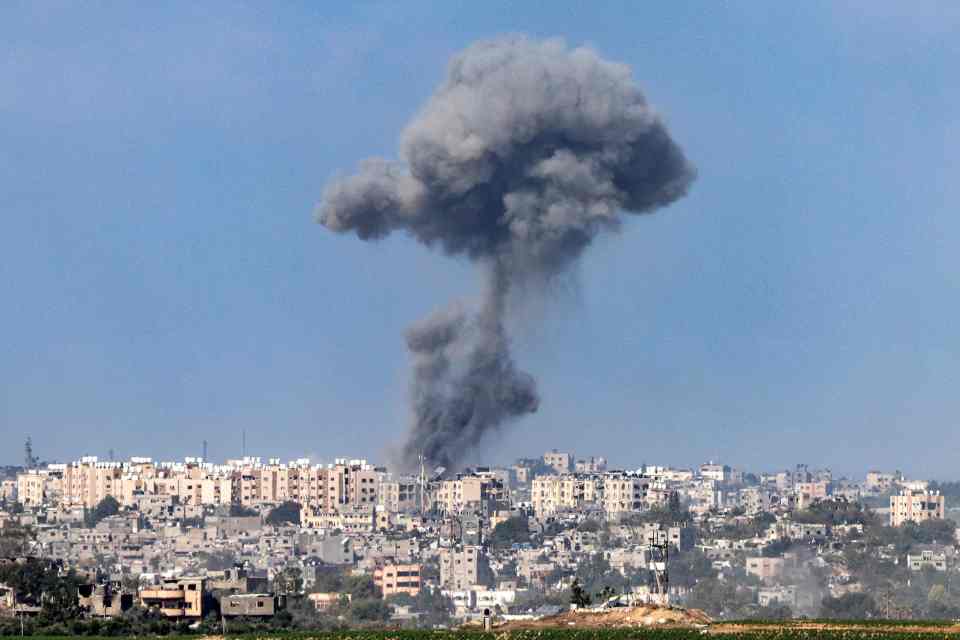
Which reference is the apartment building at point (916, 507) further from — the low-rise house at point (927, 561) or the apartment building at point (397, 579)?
the apartment building at point (397, 579)

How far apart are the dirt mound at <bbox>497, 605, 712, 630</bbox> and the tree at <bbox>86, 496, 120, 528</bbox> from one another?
97.6 metres

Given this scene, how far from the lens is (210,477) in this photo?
171375mm

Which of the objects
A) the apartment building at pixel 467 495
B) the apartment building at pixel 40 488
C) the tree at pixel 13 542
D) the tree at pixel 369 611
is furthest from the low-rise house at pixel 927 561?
the apartment building at pixel 40 488

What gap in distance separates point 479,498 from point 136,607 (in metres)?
81.6

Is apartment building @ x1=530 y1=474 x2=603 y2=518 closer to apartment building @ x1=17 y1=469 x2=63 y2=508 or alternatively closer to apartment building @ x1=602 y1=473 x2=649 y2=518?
apartment building @ x1=602 y1=473 x2=649 y2=518

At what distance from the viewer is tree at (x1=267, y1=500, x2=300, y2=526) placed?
154m

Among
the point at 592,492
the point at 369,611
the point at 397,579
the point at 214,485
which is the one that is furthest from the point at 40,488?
the point at 369,611

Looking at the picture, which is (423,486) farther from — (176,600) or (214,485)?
(176,600)

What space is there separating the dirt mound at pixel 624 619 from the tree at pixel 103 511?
97551 mm

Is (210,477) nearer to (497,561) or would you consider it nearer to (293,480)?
(293,480)

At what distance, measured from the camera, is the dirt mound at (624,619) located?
5484cm

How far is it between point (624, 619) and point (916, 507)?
326 feet

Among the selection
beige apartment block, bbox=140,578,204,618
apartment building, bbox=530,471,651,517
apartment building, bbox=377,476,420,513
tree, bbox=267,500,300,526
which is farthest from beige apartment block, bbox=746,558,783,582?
beige apartment block, bbox=140,578,204,618

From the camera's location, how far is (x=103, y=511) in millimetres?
159125
